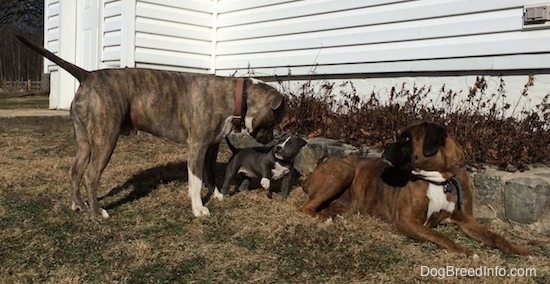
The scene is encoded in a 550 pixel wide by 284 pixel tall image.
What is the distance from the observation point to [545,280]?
3383 millimetres

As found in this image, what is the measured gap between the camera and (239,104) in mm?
4805

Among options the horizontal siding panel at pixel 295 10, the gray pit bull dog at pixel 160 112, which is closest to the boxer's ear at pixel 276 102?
the gray pit bull dog at pixel 160 112

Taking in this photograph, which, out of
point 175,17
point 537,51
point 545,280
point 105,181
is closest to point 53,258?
point 105,181

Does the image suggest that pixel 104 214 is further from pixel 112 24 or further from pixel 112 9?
pixel 112 9

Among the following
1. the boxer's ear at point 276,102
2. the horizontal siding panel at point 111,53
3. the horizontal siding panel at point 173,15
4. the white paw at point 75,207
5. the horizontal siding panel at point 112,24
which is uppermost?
the horizontal siding panel at point 173,15

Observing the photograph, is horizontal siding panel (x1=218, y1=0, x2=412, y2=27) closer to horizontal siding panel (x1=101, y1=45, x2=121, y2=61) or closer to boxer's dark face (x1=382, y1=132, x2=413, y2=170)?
horizontal siding panel (x1=101, y1=45, x2=121, y2=61)

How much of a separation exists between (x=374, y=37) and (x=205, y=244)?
15.1 feet

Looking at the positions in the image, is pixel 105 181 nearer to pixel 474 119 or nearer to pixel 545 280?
pixel 474 119

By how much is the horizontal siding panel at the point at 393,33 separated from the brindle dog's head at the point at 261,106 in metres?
2.84

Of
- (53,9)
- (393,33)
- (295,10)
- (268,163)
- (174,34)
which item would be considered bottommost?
(268,163)

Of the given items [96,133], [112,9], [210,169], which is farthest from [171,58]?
[96,133]

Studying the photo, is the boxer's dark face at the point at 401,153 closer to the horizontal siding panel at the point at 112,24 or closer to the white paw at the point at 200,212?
the white paw at the point at 200,212

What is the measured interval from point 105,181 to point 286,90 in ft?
12.2

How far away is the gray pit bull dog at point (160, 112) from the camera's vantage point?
4398 mm
